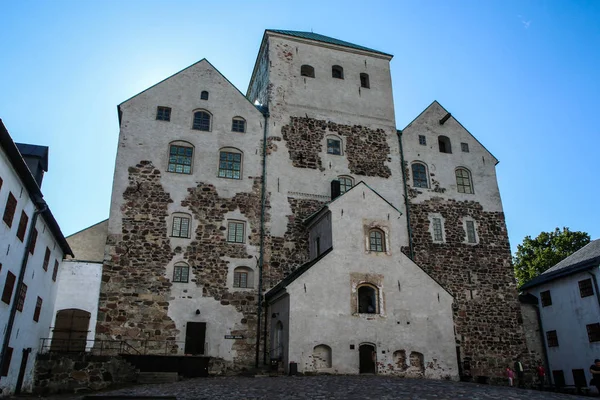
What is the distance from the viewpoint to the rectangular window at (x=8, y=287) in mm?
14664

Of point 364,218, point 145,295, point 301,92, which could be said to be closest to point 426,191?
point 364,218

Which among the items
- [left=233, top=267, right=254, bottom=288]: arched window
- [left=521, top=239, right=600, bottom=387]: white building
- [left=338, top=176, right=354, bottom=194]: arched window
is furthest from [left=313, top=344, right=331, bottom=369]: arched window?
[left=521, top=239, right=600, bottom=387]: white building

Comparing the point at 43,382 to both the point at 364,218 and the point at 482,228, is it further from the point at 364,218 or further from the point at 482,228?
the point at 482,228

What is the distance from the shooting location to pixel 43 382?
1719 centimetres

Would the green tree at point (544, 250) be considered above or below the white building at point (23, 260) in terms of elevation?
above

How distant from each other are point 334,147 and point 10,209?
16289 mm

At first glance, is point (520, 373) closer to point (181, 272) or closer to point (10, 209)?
point (181, 272)

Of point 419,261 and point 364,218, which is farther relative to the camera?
point 419,261

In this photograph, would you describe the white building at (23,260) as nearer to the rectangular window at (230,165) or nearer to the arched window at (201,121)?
the rectangular window at (230,165)

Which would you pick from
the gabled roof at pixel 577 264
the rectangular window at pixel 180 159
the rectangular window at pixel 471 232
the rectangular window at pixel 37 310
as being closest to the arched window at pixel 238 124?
the rectangular window at pixel 180 159

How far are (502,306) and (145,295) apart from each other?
693 inches

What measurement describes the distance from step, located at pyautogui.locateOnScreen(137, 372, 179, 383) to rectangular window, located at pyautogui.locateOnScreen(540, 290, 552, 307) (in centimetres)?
2039

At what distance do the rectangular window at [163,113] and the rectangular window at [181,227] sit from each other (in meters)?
5.32

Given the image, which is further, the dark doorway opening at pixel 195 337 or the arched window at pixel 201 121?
the arched window at pixel 201 121
